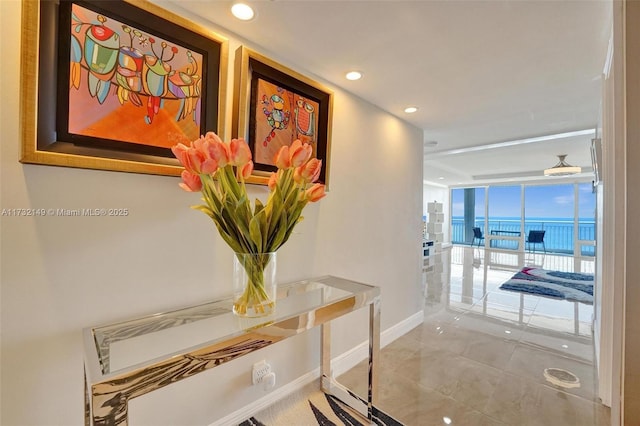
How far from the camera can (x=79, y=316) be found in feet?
3.55

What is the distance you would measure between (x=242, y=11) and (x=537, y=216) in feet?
35.8

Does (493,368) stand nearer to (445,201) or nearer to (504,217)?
(504,217)

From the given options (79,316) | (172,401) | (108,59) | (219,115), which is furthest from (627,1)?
(172,401)

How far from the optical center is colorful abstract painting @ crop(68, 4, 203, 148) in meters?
1.02

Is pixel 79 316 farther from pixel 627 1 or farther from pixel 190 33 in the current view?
pixel 627 1

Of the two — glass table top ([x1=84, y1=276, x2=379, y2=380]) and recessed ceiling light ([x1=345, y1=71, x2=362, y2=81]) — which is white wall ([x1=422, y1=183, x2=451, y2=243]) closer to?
recessed ceiling light ([x1=345, y1=71, x2=362, y2=81])

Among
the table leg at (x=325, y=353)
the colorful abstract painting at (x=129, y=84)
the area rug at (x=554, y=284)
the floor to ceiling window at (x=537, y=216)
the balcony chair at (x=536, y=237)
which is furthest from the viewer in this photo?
the balcony chair at (x=536, y=237)

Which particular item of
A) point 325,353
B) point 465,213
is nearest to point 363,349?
point 325,353

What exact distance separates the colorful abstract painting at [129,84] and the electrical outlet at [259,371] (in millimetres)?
1327

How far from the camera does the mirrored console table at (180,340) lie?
76 centimetres

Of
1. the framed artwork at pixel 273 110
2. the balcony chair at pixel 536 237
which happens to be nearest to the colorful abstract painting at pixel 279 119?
the framed artwork at pixel 273 110

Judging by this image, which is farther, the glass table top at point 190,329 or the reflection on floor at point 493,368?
the reflection on floor at point 493,368

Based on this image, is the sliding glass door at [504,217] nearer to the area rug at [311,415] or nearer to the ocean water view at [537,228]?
the ocean water view at [537,228]

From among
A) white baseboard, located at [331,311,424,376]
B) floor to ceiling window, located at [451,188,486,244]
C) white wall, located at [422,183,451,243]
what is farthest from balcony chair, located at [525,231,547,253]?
white baseboard, located at [331,311,424,376]
